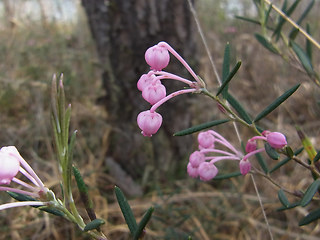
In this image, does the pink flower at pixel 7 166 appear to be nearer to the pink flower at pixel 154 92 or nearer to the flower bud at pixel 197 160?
the pink flower at pixel 154 92

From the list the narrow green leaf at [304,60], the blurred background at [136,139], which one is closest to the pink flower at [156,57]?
the narrow green leaf at [304,60]

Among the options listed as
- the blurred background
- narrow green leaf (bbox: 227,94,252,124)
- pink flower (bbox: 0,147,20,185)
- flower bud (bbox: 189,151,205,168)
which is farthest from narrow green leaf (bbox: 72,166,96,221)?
the blurred background

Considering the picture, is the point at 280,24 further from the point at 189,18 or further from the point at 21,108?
the point at 21,108

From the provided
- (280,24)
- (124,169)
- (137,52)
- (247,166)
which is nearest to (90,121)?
(124,169)

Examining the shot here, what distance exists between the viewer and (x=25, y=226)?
146 centimetres

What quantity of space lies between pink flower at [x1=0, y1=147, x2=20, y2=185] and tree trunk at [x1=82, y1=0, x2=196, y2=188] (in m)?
1.26

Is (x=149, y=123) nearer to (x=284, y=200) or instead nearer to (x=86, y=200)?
(x=86, y=200)

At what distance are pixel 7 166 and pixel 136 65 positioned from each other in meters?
1.29

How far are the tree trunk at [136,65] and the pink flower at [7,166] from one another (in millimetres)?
1264

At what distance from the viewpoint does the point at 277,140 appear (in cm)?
65

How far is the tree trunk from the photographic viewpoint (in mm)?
1690

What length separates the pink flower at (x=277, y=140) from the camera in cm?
65

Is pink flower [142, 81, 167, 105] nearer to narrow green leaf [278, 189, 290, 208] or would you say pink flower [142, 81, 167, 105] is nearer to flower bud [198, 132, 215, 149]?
flower bud [198, 132, 215, 149]

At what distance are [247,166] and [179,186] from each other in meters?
1.09
